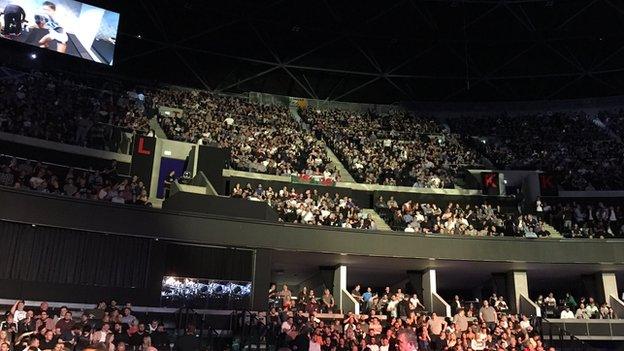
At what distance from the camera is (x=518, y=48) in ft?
129

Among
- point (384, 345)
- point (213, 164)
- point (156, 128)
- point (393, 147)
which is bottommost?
point (384, 345)

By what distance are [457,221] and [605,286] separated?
7.37 metres

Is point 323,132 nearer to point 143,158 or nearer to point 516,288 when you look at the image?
point 143,158

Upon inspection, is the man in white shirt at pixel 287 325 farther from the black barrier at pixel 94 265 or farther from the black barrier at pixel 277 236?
the black barrier at pixel 277 236

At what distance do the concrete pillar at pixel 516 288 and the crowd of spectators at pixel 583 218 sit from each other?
2.86 metres

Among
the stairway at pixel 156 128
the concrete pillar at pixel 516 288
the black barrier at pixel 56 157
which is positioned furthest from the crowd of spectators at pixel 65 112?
the concrete pillar at pixel 516 288

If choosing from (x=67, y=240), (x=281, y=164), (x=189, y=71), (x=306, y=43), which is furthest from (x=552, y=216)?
(x=189, y=71)

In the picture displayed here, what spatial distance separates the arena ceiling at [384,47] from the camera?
3641 centimetres

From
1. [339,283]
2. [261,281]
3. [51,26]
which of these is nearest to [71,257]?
[261,281]

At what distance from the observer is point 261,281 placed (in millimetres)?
21766

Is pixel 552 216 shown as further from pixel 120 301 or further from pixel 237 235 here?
pixel 120 301

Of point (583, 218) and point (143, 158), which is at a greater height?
point (143, 158)

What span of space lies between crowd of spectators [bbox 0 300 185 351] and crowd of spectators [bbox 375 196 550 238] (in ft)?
40.0

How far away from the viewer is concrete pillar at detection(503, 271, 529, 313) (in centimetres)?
2622
